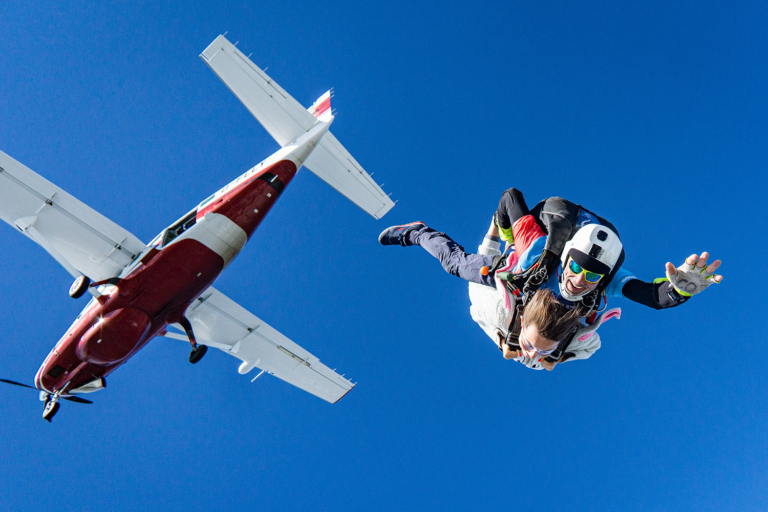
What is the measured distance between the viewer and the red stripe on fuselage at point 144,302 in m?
12.2

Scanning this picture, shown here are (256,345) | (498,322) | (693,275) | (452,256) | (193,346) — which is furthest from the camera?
(256,345)

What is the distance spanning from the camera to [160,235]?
1345 centimetres

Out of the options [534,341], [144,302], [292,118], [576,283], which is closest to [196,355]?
[144,302]

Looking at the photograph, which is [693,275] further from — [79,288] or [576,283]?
[79,288]

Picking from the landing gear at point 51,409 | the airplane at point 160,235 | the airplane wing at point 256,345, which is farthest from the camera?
the airplane wing at point 256,345

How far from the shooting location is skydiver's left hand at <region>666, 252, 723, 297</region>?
501 centimetres

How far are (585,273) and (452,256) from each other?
249 cm

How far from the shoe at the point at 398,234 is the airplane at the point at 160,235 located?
5756mm

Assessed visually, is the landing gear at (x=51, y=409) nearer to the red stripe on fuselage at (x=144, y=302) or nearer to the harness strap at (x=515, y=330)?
the red stripe on fuselage at (x=144, y=302)

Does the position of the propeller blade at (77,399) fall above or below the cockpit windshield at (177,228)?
below

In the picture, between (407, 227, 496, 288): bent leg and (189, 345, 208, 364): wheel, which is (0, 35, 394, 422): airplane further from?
(407, 227, 496, 288): bent leg

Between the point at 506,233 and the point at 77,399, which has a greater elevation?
the point at 506,233

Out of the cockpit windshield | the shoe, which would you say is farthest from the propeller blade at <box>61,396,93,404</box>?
the shoe

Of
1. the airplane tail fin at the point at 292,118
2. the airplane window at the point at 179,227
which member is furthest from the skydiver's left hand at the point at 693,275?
the airplane window at the point at 179,227
